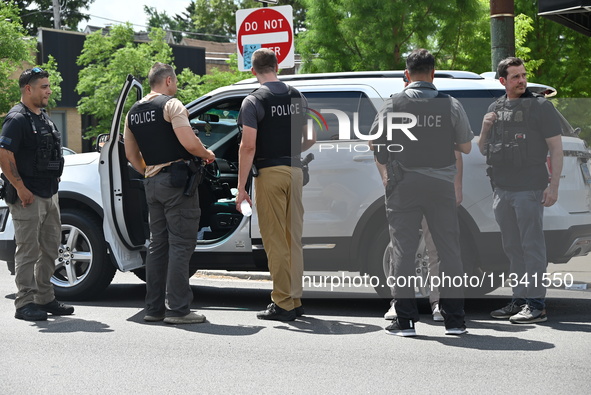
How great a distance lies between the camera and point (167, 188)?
6648mm

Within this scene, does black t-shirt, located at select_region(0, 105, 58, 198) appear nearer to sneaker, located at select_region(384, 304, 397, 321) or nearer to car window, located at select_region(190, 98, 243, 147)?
car window, located at select_region(190, 98, 243, 147)

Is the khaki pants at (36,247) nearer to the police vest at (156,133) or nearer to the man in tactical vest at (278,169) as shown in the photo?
the police vest at (156,133)

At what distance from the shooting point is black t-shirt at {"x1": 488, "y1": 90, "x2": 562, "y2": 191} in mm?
6535

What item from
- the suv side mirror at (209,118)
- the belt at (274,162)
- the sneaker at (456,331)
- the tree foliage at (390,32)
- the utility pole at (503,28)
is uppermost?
the tree foliage at (390,32)

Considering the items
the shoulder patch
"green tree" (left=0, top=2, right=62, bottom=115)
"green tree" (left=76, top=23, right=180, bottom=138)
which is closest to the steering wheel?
the shoulder patch

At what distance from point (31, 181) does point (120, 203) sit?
769mm

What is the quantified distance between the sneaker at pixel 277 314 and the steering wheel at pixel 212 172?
6.04ft

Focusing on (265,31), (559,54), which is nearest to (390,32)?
(265,31)

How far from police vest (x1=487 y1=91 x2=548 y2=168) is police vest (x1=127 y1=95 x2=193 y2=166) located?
2.37m

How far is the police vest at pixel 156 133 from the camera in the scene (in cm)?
661

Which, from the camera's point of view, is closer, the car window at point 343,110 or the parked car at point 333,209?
the parked car at point 333,209

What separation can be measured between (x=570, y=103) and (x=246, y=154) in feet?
59.9

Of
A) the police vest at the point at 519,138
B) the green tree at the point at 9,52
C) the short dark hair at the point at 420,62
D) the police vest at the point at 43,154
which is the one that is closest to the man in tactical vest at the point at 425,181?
the short dark hair at the point at 420,62

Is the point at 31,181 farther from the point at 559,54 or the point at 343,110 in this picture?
the point at 559,54
